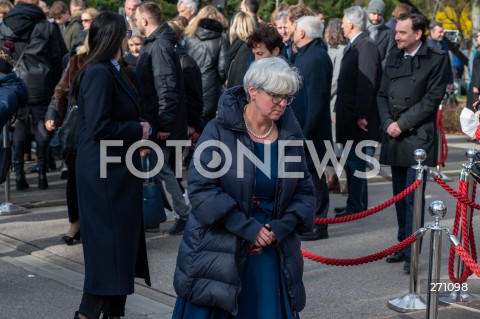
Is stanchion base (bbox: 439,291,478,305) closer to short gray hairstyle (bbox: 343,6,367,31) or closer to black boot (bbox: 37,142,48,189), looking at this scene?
short gray hairstyle (bbox: 343,6,367,31)

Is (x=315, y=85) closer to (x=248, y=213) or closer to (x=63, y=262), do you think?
(x=63, y=262)

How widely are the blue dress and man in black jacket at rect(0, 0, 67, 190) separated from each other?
7546mm

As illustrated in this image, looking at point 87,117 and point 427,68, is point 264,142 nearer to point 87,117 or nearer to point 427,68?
point 87,117

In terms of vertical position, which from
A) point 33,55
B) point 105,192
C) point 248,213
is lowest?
point 105,192

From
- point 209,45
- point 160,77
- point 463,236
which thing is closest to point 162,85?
point 160,77

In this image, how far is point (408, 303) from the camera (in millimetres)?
6918

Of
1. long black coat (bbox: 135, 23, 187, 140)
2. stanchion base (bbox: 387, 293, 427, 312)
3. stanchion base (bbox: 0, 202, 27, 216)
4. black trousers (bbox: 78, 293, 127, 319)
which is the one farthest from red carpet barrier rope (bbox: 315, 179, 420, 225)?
stanchion base (bbox: 0, 202, 27, 216)

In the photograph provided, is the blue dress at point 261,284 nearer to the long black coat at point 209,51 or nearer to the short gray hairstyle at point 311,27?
the short gray hairstyle at point 311,27

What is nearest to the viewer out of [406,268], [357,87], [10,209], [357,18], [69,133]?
[69,133]

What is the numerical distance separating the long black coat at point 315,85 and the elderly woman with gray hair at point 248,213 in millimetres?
3950

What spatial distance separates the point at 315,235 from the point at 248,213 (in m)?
4.49

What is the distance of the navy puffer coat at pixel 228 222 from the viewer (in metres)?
4.78

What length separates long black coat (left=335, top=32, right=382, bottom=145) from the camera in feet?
33.1

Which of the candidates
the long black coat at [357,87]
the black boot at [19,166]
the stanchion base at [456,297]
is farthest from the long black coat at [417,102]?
the black boot at [19,166]
